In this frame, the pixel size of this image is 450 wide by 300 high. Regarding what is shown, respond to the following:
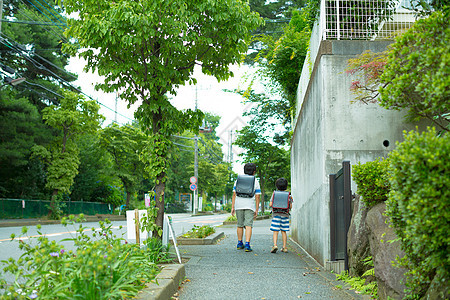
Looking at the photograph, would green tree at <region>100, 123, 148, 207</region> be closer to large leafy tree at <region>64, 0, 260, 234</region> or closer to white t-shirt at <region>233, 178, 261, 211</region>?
white t-shirt at <region>233, 178, 261, 211</region>

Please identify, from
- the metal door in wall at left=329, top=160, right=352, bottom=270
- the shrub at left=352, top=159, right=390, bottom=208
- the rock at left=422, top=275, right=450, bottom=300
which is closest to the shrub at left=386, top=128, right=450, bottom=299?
the rock at left=422, top=275, right=450, bottom=300

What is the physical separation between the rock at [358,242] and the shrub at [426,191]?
213 centimetres

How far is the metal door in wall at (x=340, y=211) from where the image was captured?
5809 millimetres

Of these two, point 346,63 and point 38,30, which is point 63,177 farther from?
point 346,63

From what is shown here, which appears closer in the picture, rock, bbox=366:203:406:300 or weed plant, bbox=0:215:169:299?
weed plant, bbox=0:215:169:299

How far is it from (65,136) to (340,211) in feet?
72.9

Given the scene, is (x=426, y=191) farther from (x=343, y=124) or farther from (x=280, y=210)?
(x=280, y=210)

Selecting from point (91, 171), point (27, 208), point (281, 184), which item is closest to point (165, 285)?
point (281, 184)

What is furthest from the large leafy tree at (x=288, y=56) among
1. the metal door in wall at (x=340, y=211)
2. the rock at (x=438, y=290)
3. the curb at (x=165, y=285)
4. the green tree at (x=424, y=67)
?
the rock at (x=438, y=290)

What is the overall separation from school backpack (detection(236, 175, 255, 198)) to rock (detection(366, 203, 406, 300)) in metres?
4.25

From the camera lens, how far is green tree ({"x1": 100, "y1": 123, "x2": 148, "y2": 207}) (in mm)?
33125

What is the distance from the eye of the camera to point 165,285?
4.30 m

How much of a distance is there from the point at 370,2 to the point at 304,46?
16.4 ft

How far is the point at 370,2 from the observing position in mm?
8062
